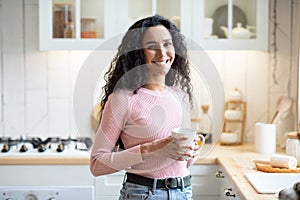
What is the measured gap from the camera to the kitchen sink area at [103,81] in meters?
2.63

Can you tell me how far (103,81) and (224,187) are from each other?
0.90 m

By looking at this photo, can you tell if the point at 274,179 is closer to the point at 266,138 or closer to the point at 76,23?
the point at 266,138

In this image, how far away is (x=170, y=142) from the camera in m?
1.64

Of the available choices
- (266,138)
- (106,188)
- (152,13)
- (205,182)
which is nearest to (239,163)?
(205,182)

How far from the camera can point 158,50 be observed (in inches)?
68.4

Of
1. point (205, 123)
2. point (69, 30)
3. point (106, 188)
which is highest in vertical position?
point (69, 30)

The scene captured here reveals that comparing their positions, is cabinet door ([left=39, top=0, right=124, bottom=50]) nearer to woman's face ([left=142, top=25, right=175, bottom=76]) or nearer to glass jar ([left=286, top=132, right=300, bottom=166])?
glass jar ([left=286, top=132, right=300, bottom=166])

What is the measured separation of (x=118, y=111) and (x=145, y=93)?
0.36 feet

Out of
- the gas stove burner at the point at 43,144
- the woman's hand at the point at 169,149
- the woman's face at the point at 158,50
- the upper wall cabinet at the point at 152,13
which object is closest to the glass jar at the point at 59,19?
the upper wall cabinet at the point at 152,13

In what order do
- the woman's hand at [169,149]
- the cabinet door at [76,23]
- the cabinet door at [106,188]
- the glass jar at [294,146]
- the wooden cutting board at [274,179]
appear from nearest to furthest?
the woman's hand at [169,149]
the wooden cutting board at [274,179]
the glass jar at [294,146]
the cabinet door at [106,188]
the cabinet door at [76,23]

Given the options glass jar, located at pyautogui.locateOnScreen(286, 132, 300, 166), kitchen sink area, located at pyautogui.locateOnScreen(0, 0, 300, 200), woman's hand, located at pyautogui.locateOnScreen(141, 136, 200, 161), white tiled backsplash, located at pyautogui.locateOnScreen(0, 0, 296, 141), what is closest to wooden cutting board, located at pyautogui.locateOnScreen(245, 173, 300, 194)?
kitchen sink area, located at pyautogui.locateOnScreen(0, 0, 300, 200)

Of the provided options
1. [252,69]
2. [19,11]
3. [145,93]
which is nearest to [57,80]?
[19,11]

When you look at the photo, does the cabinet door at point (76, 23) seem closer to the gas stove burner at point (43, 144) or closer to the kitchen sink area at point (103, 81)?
the kitchen sink area at point (103, 81)

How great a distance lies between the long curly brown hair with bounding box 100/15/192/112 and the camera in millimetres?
1774
